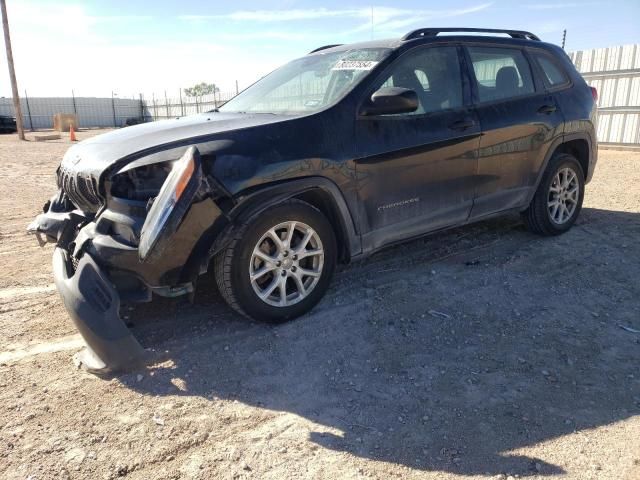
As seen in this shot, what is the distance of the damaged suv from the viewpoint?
9.45 ft

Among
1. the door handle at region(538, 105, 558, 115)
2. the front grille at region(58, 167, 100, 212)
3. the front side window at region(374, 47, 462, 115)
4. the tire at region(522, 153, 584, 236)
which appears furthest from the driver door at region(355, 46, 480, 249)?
the front grille at region(58, 167, 100, 212)

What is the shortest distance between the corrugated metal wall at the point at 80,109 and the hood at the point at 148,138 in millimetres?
41210

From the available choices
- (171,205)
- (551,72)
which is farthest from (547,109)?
(171,205)

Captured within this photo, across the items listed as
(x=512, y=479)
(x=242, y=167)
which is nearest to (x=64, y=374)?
(x=242, y=167)

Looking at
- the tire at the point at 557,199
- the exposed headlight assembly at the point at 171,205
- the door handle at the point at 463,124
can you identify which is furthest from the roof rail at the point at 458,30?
the exposed headlight assembly at the point at 171,205

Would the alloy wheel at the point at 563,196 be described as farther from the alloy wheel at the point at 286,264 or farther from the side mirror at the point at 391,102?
the alloy wheel at the point at 286,264

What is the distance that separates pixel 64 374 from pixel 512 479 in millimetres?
2477

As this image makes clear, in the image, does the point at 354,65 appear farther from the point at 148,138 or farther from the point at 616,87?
the point at 616,87

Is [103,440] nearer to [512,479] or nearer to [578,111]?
[512,479]

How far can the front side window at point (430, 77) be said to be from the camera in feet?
12.8

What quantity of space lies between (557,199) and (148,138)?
13.4 ft

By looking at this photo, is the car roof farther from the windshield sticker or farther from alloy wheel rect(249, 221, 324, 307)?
alloy wheel rect(249, 221, 324, 307)

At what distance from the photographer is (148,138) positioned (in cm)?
333

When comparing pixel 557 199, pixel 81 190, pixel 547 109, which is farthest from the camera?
pixel 557 199
